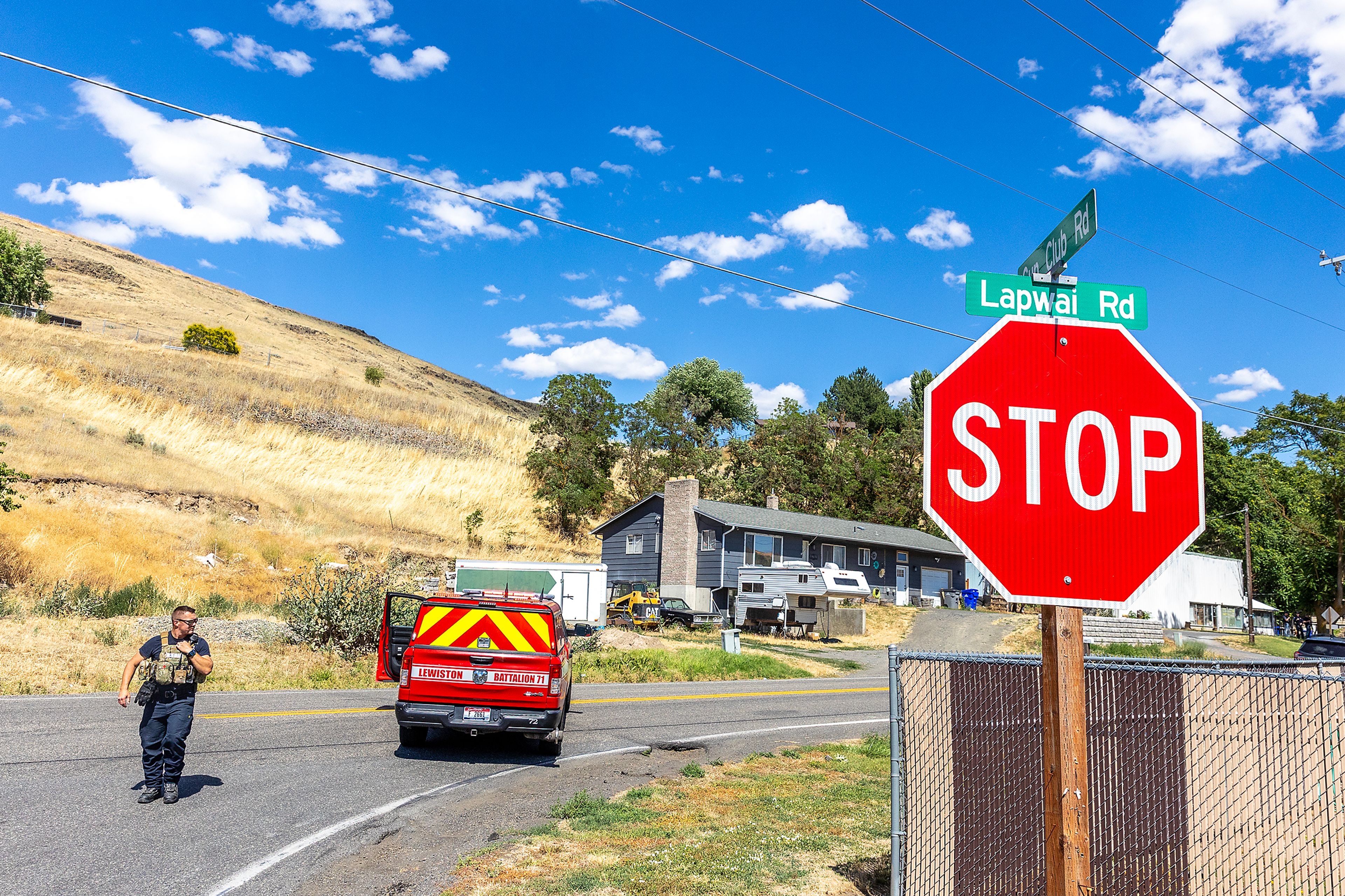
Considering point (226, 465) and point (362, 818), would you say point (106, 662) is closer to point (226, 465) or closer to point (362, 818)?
point (362, 818)

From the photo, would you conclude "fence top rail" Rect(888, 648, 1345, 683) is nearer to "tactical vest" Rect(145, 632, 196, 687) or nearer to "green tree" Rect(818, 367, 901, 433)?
"tactical vest" Rect(145, 632, 196, 687)

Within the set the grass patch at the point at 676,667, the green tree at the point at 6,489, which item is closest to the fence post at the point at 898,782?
the grass patch at the point at 676,667

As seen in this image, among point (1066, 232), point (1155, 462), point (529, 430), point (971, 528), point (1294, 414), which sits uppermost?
point (1294, 414)

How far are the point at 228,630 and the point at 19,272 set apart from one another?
223 ft

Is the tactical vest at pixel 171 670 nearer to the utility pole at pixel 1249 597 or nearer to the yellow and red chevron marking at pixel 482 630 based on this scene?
the yellow and red chevron marking at pixel 482 630

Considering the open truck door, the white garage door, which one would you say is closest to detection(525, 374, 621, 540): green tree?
the white garage door

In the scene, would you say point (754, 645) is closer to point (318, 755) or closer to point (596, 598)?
point (596, 598)

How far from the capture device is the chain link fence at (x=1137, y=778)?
471 centimetres

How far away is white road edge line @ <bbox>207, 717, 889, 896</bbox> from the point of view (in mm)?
6133

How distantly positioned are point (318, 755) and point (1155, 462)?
10.2 meters

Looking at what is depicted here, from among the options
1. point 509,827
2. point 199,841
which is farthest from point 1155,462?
point 199,841

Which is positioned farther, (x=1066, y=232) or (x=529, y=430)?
(x=529, y=430)

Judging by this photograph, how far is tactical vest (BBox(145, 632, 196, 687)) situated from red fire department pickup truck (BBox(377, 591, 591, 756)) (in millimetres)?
2886

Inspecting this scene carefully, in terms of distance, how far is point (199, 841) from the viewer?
6988 mm
